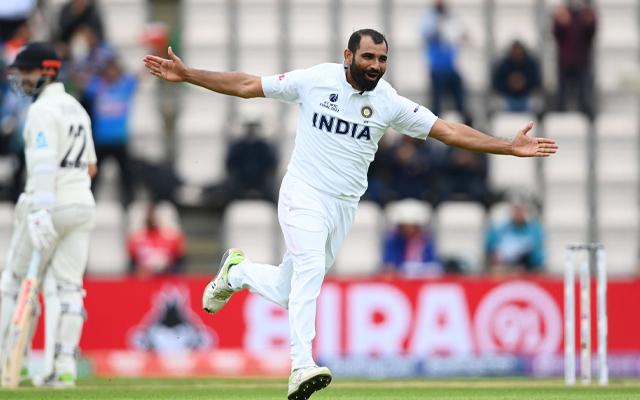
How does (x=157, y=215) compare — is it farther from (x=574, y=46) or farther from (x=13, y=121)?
(x=574, y=46)

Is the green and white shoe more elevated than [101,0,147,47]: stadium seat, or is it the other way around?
[101,0,147,47]: stadium seat

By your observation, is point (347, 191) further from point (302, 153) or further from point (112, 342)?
point (112, 342)

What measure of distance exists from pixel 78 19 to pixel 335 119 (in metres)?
8.01

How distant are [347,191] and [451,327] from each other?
5.73 meters

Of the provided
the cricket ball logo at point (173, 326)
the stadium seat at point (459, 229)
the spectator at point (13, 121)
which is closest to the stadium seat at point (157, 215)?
the cricket ball logo at point (173, 326)

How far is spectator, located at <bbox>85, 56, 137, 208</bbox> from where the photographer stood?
48.1 ft

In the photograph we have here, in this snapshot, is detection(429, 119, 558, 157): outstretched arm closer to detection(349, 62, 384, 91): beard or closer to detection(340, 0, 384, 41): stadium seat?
detection(349, 62, 384, 91): beard

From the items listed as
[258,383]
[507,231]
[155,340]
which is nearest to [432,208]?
[507,231]

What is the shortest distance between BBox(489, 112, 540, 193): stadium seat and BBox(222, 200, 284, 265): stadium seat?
94.1 inches

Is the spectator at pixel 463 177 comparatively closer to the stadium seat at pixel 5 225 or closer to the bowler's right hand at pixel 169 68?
the stadium seat at pixel 5 225

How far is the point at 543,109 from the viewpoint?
16266 millimetres

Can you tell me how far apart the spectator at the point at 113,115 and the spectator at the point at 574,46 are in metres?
4.65

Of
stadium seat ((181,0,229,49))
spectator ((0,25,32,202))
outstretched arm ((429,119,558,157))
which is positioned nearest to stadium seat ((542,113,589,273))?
stadium seat ((181,0,229,49))

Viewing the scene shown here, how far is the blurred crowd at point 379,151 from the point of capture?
45.4ft
